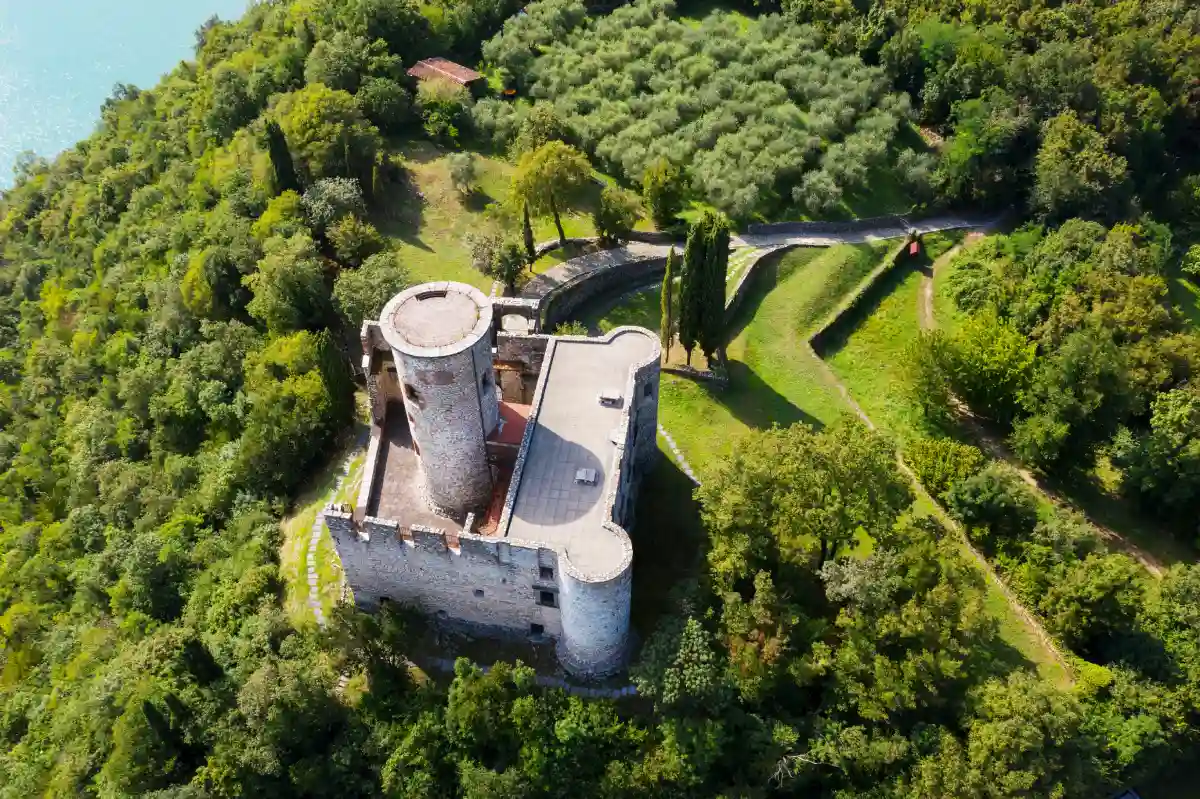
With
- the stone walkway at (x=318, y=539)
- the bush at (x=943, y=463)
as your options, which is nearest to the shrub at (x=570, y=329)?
the stone walkway at (x=318, y=539)

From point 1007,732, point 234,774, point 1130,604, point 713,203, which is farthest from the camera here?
point 713,203

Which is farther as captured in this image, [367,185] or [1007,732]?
[367,185]

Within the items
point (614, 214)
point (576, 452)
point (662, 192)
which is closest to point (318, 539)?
point (576, 452)

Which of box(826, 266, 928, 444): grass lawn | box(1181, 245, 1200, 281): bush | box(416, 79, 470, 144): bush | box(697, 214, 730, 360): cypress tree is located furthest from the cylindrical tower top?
box(1181, 245, 1200, 281): bush

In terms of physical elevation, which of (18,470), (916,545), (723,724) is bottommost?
(18,470)

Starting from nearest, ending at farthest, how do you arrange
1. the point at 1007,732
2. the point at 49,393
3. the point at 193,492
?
1. the point at 1007,732
2. the point at 193,492
3. the point at 49,393

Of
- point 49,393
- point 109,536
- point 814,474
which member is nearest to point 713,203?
point 814,474

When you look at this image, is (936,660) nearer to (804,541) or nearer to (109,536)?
(804,541)

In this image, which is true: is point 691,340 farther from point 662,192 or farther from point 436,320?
point 436,320
